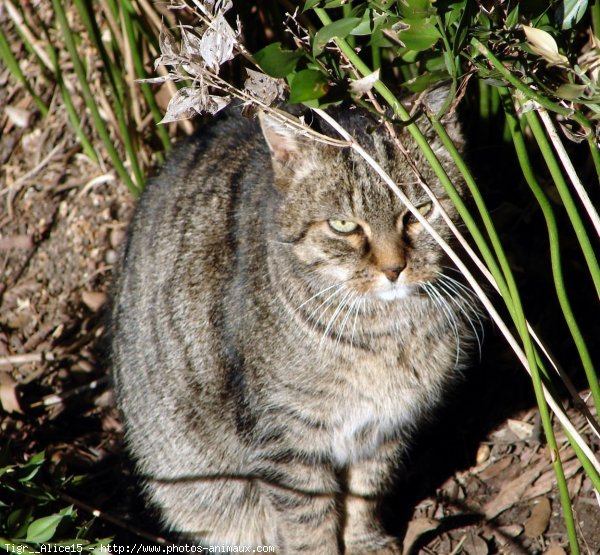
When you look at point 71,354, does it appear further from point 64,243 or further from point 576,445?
point 576,445

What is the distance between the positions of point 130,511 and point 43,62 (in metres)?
2.08

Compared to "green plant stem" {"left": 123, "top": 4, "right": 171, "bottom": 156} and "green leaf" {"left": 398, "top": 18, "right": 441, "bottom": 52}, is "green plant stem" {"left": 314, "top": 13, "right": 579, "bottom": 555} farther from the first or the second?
"green plant stem" {"left": 123, "top": 4, "right": 171, "bottom": 156}

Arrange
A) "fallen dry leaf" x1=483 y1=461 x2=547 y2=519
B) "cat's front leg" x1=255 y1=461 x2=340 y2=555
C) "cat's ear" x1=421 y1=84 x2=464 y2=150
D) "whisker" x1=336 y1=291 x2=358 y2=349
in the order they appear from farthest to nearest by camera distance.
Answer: "fallen dry leaf" x1=483 y1=461 x2=547 y2=519 < "cat's front leg" x1=255 y1=461 x2=340 y2=555 < "whisker" x1=336 y1=291 x2=358 y2=349 < "cat's ear" x1=421 y1=84 x2=464 y2=150

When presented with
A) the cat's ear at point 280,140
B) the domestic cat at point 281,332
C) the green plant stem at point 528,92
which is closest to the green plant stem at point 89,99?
the domestic cat at point 281,332

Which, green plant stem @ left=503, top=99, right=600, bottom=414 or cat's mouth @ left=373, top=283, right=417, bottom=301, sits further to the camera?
cat's mouth @ left=373, top=283, right=417, bottom=301

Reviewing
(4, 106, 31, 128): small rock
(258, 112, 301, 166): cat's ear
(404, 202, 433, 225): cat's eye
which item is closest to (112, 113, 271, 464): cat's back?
(258, 112, 301, 166): cat's ear

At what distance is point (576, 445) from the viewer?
1746 millimetres

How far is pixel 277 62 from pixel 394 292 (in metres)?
0.70

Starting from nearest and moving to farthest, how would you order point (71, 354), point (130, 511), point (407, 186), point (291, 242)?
1. point (407, 186)
2. point (291, 242)
3. point (130, 511)
4. point (71, 354)

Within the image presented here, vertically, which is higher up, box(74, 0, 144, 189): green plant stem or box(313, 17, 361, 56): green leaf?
box(313, 17, 361, 56): green leaf

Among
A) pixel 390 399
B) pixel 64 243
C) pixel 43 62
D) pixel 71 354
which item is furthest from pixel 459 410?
pixel 43 62

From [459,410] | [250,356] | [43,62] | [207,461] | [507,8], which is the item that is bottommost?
[459,410]

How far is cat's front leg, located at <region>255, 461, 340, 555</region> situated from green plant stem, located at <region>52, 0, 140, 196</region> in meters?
1.56

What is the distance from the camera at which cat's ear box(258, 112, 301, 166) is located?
78.2 inches
